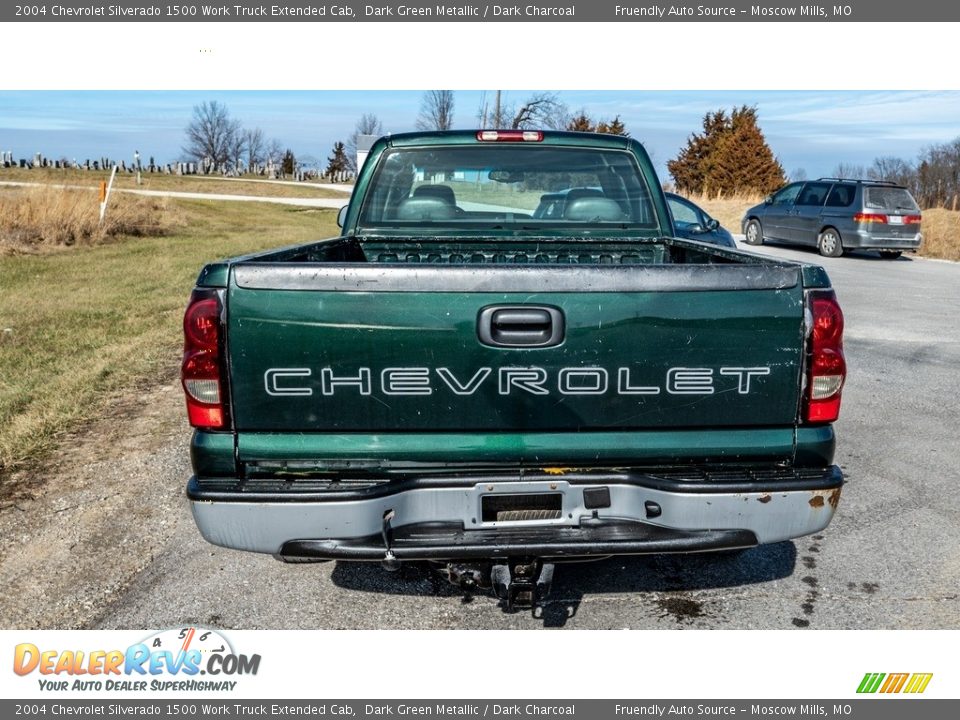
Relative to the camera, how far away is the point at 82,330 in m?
9.16

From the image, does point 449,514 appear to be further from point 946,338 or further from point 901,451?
point 946,338

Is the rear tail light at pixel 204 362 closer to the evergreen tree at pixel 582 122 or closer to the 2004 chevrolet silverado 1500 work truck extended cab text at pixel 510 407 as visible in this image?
the 2004 chevrolet silverado 1500 work truck extended cab text at pixel 510 407

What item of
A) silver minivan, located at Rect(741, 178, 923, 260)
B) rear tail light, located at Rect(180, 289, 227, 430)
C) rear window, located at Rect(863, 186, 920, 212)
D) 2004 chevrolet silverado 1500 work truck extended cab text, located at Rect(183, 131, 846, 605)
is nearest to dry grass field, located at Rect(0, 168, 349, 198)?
silver minivan, located at Rect(741, 178, 923, 260)

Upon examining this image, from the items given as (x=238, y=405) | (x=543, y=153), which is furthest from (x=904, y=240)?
(x=238, y=405)

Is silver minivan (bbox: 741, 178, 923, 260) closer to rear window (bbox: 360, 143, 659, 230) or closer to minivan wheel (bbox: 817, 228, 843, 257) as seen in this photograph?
minivan wheel (bbox: 817, 228, 843, 257)

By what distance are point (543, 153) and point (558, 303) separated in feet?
7.44

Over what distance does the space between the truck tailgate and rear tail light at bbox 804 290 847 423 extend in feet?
0.20

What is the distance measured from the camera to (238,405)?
290 centimetres

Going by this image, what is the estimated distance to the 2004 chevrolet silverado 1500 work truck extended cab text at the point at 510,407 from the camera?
2838mm

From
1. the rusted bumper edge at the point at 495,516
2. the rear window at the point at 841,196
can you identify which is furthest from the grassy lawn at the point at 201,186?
the rusted bumper edge at the point at 495,516

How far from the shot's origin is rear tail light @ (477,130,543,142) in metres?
4.80

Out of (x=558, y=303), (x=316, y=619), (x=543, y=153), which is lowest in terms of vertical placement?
(x=316, y=619)

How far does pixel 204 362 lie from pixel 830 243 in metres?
19.0

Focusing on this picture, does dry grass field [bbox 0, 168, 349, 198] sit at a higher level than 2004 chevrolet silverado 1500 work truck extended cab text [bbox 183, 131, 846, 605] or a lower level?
higher
